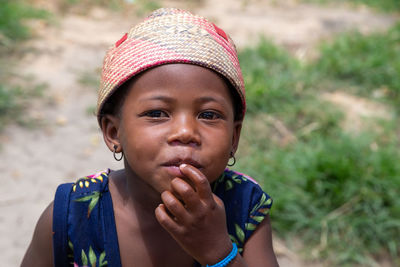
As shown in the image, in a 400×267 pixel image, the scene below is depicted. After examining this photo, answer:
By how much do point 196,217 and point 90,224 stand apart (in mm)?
528

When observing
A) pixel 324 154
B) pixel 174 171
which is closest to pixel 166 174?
pixel 174 171

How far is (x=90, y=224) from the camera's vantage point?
1.70m

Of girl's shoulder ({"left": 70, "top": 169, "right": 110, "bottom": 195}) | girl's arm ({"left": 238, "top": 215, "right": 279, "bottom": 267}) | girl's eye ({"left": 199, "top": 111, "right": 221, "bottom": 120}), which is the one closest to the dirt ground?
girl's arm ({"left": 238, "top": 215, "right": 279, "bottom": 267})

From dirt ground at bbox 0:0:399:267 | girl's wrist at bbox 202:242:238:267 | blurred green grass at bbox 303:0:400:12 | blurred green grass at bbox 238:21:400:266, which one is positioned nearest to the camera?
girl's wrist at bbox 202:242:238:267

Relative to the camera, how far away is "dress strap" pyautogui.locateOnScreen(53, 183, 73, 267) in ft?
5.41

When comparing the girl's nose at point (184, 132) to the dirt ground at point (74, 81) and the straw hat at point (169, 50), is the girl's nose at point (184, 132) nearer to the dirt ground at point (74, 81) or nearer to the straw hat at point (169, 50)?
the straw hat at point (169, 50)

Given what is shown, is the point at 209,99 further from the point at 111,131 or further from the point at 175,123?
the point at 111,131

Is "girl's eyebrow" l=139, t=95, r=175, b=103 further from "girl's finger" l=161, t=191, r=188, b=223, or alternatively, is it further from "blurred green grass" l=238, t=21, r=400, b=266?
"blurred green grass" l=238, t=21, r=400, b=266

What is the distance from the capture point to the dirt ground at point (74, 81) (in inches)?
122

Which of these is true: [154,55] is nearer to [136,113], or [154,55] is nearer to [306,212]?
[136,113]

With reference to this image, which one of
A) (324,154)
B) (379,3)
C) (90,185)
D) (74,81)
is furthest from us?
(379,3)

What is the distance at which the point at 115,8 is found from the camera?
7023 mm

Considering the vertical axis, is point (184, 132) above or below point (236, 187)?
above

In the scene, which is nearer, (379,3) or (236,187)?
(236,187)
